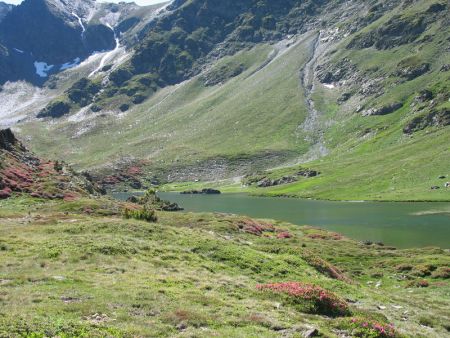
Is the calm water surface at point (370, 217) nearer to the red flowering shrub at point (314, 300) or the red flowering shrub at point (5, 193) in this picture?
the red flowering shrub at point (314, 300)

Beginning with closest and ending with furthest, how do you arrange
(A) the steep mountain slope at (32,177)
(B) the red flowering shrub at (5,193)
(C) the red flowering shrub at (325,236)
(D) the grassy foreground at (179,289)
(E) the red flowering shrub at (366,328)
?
1. (D) the grassy foreground at (179,289)
2. (E) the red flowering shrub at (366,328)
3. (B) the red flowering shrub at (5,193)
4. (A) the steep mountain slope at (32,177)
5. (C) the red flowering shrub at (325,236)

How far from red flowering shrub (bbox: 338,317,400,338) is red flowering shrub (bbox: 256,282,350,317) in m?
2.49

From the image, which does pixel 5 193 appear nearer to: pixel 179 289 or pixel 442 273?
pixel 179 289

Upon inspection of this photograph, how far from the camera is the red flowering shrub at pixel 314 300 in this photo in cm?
2708

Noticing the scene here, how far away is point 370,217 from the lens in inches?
4355

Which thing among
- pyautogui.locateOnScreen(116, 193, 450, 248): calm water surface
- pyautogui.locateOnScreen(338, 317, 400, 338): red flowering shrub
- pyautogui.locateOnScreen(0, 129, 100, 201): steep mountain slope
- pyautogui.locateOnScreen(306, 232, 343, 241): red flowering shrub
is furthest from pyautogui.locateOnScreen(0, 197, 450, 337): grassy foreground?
pyautogui.locateOnScreen(116, 193, 450, 248): calm water surface

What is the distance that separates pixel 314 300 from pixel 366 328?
436cm

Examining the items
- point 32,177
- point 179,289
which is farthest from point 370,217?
point 179,289

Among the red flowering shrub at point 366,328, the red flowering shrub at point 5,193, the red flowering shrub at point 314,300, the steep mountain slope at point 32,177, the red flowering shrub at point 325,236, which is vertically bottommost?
the red flowering shrub at point 325,236

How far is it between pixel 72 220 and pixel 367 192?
125 metres

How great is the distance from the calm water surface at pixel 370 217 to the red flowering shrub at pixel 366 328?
181ft

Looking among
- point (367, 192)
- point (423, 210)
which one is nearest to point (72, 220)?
point (423, 210)

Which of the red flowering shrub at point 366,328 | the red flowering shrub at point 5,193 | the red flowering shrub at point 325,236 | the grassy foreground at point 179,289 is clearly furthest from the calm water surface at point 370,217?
the red flowering shrub at point 5,193

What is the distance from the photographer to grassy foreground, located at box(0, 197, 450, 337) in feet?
67.9
